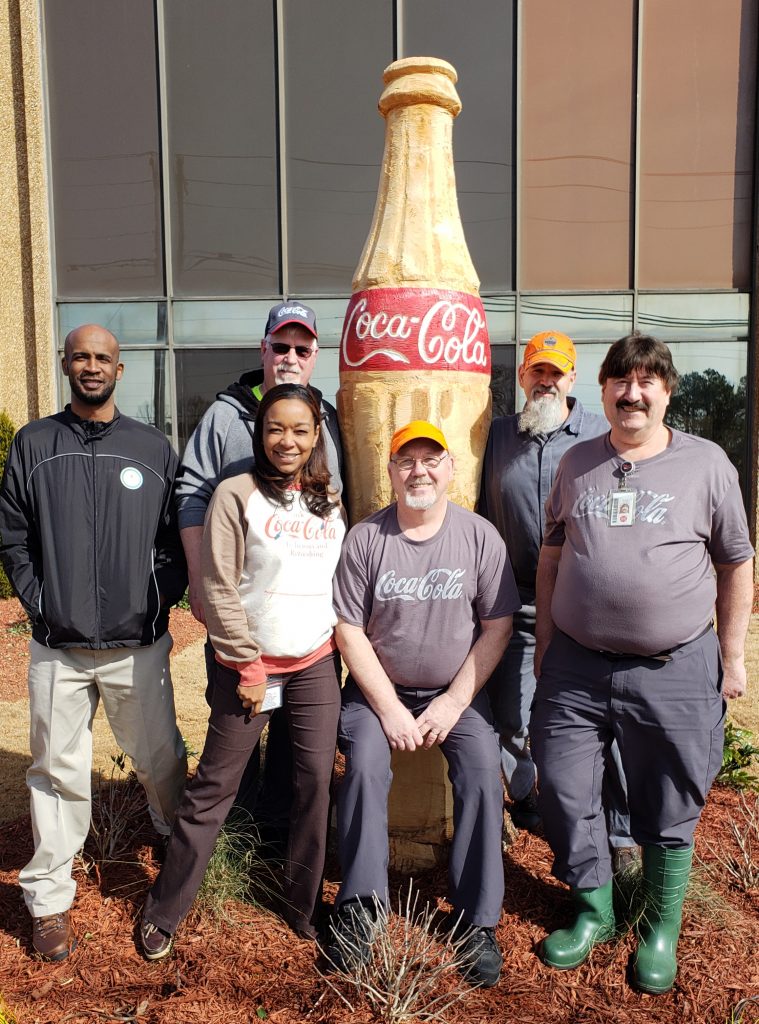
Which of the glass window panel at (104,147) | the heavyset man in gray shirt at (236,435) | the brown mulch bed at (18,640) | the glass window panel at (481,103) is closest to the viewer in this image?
the heavyset man in gray shirt at (236,435)

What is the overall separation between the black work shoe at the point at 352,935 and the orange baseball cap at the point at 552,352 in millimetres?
2293

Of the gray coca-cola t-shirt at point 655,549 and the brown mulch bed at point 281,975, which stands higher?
the gray coca-cola t-shirt at point 655,549

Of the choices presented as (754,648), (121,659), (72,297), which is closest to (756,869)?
(121,659)

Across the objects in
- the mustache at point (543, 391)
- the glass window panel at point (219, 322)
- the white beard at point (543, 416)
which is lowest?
the white beard at point (543, 416)

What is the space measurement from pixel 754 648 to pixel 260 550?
6.22 m

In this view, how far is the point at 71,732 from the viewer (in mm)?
3061

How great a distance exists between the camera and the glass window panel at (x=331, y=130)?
29.5 feet

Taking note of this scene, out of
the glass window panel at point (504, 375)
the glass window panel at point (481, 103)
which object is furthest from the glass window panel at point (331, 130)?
the glass window panel at point (504, 375)

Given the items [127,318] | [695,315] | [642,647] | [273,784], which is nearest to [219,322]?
[127,318]

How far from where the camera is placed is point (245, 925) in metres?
3.10

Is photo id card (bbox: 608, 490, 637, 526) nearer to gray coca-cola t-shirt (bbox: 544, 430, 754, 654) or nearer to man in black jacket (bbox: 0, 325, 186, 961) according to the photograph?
gray coca-cola t-shirt (bbox: 544, 430, 754, 654)

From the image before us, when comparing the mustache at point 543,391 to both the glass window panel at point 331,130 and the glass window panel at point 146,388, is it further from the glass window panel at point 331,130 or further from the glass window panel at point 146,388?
the glass window panel at point 146,388

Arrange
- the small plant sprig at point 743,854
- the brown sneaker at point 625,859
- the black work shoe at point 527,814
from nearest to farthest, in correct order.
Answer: the brown sneaker at point 625,859 < the small plant sprig at point 743,854 < the black work shoe at point 527,814

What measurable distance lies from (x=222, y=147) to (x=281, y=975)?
28.5 ft
